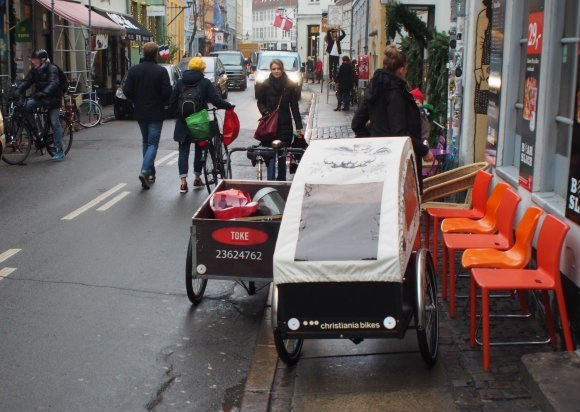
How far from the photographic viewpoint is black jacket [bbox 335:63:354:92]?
28.5 m

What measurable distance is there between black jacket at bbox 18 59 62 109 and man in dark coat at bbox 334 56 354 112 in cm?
1396

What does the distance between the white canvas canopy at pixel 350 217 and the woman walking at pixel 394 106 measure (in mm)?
1754

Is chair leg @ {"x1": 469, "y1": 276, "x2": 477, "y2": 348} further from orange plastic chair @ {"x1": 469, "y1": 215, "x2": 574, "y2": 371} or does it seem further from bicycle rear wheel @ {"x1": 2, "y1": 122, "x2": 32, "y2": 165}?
bicycle rear wheel @ {"x1": 2, "y1": 122, "x2": 32, "y2": 165}

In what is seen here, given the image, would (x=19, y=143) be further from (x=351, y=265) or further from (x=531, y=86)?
(x=351, y=265)

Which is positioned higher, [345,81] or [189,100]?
[189,100]

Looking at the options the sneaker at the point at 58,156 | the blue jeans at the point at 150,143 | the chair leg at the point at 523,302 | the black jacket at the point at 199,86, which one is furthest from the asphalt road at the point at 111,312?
the sneaker at the point at 58,156

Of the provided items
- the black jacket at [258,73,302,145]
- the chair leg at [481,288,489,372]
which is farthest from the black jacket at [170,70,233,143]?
the chair leg at [481,288,489,372]

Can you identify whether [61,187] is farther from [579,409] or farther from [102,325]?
[579,409]

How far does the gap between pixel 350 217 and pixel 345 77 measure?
23897mm

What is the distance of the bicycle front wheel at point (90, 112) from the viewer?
79.4ft

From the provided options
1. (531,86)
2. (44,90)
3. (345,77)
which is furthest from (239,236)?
(345,77)

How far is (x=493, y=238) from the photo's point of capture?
6984 mm

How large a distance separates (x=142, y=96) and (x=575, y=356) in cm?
899

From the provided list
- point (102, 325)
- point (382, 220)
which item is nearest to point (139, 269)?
point (102, 325)
